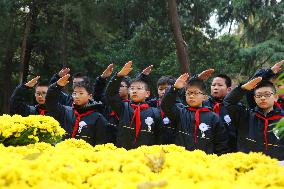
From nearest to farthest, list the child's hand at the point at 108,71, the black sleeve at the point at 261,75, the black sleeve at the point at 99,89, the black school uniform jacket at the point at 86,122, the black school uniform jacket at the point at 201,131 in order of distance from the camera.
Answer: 1. the black school uniform jacket at the point at 201,131
2. the black sleeve at the point at 261,75
3. the black school uniform jacket at the point at 86,122
4. the child's hand at the point at 108,71
5. the black sleeve at the point at 99,89

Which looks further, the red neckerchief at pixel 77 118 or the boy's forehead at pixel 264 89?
the red neckerchief at pixel 77 118

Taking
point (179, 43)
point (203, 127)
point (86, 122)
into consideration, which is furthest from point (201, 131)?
point (179, 43)

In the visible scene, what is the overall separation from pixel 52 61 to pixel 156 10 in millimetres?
4517

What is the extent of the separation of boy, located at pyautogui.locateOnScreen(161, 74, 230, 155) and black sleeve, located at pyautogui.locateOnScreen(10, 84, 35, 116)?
7.28 ft

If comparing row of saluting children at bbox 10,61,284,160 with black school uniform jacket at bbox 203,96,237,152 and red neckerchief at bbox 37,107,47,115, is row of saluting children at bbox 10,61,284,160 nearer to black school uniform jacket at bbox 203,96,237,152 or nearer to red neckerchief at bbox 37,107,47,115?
black school uniform jacket at bbox 203,96,237,152

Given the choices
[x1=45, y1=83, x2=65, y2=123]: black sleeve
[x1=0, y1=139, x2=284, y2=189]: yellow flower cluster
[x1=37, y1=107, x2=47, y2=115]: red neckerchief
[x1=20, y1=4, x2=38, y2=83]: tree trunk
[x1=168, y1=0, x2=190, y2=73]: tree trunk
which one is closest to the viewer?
[x1=0, y1=139, x2=284, y2=189]: yellow flower cluster

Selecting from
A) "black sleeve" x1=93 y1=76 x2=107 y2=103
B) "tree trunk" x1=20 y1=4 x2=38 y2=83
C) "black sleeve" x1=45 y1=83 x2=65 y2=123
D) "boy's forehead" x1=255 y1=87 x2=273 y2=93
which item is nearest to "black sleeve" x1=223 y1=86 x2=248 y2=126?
"boy's forehead" x1=255 y1=87 x2=273 y2=93

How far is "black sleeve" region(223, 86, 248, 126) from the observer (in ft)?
14.7

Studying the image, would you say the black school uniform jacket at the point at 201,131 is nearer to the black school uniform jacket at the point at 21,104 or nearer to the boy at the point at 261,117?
the boy at the point at 261,117

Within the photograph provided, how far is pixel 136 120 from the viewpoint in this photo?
202 inches

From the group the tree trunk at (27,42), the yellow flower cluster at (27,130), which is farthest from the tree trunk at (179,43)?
the yellow flower cluster at (27,130)

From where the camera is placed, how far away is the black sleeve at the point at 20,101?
234 inches

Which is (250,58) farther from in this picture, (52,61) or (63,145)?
(63,145)

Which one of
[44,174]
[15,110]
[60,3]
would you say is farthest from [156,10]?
[44,174]
